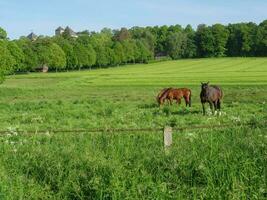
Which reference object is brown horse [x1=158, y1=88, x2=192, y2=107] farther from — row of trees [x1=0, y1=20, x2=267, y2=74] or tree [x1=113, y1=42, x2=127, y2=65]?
tree [x1=113, y1=42, x2=127, y2=65]

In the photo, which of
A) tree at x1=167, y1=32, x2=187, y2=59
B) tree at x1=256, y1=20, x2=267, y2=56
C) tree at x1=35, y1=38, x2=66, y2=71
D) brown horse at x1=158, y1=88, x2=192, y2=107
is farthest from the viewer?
tree at x1=167, y1=32, x2=187, y2=59

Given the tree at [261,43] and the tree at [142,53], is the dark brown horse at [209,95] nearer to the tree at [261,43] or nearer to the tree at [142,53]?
the tree at [261,43]

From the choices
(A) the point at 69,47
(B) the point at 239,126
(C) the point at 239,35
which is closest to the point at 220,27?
(C) the point at 239,35

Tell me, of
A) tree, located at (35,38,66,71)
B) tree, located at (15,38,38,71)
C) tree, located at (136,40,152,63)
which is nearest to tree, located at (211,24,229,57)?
tree, located at (136,40,152,63)

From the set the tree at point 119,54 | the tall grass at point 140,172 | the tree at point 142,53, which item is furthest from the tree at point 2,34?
the tree at point 142,53

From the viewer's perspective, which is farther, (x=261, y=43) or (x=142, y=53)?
(x=142, y=53)

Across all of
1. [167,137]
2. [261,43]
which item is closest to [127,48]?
[261,43]

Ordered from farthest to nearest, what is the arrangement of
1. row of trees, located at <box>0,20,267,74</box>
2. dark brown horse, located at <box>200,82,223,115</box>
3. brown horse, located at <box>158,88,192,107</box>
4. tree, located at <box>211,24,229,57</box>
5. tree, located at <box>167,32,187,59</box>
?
tree, located at <box>167,32,187,59</box>, tree, located at <box>211,24,229,57</box>, row of trees, located at <box>0,20,267,74</box>, brown horse, located at <box>158,88,192,107</box>, dark brown horse, located at <box>200,82,223,115</box>

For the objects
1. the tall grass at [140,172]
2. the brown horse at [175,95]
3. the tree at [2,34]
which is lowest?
the brown horse at [175,95]

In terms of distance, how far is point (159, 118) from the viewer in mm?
25359

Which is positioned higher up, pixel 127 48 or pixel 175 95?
pixel 175 95

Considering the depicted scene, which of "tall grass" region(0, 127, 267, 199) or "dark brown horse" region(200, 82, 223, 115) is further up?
"tall grass" region(0, 127, 267, 199)

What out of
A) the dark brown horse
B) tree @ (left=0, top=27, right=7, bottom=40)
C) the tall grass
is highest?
tree @ (left=0, top=27, right=7, bottom=40)

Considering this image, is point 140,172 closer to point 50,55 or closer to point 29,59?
point 29,59
